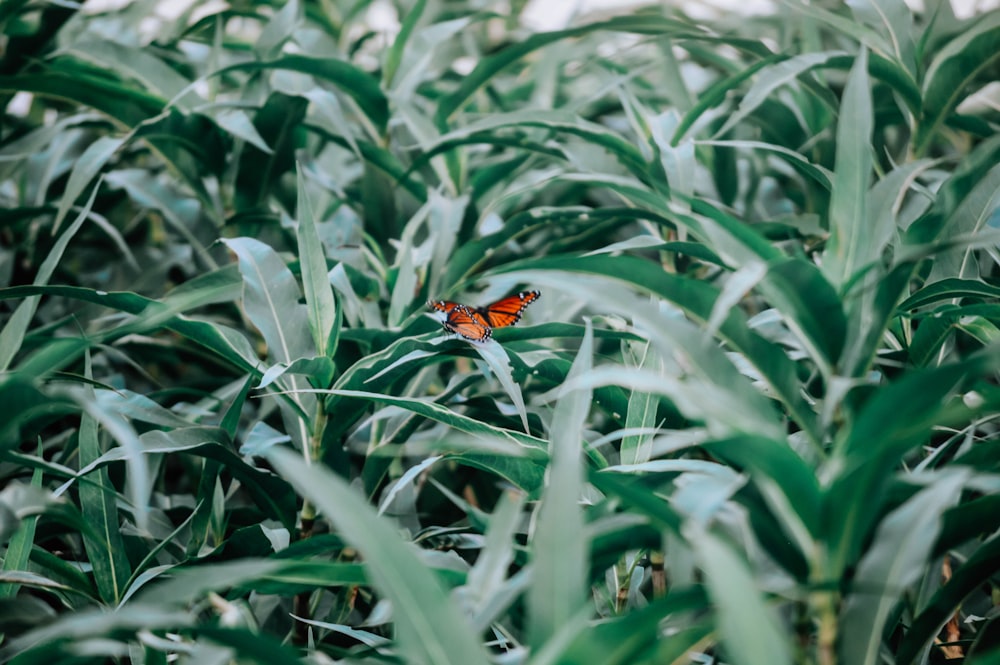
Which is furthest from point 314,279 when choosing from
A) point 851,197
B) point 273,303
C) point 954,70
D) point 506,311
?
point 954,70

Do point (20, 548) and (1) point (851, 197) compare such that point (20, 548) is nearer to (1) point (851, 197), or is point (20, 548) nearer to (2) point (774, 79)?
(1) point (851, 197)

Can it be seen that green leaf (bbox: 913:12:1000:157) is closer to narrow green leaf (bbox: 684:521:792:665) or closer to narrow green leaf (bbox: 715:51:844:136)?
narrow green leaf (bbox: 715:51:844:136)

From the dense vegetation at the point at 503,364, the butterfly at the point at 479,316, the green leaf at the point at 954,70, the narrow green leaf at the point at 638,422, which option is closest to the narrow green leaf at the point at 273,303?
the dense vegetation at the point at 503,364

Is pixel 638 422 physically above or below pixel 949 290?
below

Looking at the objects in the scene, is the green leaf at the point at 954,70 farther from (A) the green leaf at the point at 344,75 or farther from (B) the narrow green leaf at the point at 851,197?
(A) the green leaf at the point at 344,75

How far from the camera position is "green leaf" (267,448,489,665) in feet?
1.21

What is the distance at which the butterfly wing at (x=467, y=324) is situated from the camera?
2.10 feet

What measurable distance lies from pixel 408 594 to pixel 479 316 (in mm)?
349

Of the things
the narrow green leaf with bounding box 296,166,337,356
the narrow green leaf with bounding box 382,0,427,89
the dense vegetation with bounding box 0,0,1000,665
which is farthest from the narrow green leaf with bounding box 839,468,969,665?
the narrow green leaf with bounding box 382,0,427,89

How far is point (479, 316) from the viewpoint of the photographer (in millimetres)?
692

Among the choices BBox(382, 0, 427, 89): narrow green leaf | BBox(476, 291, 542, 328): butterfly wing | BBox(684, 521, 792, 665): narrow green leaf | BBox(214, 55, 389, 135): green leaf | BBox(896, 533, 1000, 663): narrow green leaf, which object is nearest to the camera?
BBox(684, 521, 792, 665): narrow green leaf

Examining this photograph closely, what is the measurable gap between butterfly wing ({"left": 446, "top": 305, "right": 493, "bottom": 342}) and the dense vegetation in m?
0.02

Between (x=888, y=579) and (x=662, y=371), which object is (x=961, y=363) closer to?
(x=888, y=579)

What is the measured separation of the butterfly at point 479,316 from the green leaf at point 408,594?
257 mm
